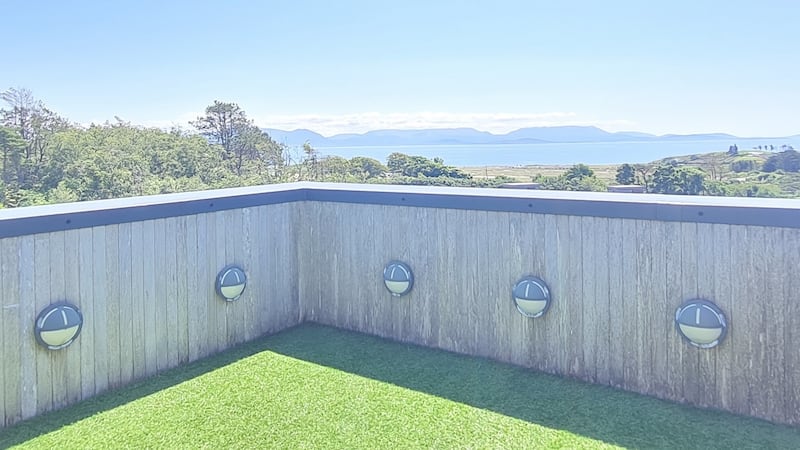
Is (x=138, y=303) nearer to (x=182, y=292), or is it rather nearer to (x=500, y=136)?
(x=182, y=292)

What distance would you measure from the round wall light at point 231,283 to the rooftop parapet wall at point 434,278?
73 mm

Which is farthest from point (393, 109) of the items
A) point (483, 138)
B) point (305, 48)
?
point (483, 138)

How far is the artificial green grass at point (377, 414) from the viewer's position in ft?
8.52

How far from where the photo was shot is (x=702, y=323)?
288 cm

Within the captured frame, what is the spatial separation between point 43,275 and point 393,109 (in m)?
37.7

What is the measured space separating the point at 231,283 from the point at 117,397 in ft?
3.48

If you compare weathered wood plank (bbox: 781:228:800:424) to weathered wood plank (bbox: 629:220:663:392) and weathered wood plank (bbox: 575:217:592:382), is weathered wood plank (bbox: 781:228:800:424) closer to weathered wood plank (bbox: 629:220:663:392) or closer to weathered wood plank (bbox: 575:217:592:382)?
weathered wood plank (bbox: 629:220:663:392)

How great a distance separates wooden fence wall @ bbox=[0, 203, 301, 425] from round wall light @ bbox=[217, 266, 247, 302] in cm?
6

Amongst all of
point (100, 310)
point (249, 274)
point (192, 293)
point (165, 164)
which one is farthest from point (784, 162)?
point (165, 164)

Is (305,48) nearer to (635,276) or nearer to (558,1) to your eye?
(558,1)

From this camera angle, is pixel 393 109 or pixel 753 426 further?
pixel 393 109

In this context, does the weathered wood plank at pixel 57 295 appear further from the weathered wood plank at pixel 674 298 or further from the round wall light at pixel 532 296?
the weathered wood plank at pixel 674 298

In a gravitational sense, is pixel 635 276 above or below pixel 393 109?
below

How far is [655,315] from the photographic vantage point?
3096 millimetres
